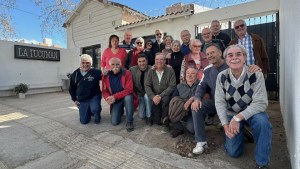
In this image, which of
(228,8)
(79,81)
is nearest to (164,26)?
(228,8)

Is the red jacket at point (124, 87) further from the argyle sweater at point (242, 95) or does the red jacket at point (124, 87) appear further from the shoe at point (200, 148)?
the argyle sweater at point (242, 95)

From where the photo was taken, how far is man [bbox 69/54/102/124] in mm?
4152

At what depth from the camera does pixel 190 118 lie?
3.18 meters

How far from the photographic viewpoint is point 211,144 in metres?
2.97

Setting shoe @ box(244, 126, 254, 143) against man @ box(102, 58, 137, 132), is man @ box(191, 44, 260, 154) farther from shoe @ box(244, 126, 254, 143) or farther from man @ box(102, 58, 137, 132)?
man @ box(102, 58, 137, 132)

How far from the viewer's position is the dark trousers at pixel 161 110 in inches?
141

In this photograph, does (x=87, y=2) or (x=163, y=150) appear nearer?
(x=163, y=150)

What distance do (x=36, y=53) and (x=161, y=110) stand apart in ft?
24.3

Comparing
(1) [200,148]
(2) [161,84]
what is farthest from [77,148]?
(1) [200,148]

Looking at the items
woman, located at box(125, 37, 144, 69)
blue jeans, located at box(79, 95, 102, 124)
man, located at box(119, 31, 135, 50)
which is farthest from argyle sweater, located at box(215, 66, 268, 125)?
man, located at box(119, 31, 135, 50)

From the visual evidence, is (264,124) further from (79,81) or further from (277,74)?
(277,74)

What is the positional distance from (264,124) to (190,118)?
1.14 metres

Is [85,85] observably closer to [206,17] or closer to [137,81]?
[137,81]

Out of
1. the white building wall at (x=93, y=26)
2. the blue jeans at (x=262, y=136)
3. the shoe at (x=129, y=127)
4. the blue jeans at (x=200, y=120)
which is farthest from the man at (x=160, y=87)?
the white building wall at (x=93, y=26)
